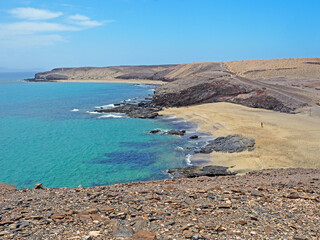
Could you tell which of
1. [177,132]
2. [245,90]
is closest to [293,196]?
[177,132]

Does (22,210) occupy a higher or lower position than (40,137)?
higher

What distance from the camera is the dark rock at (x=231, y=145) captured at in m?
28.2

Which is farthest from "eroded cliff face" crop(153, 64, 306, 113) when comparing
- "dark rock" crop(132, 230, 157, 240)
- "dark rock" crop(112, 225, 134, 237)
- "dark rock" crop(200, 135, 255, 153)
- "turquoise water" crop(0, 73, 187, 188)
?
"dark rock" crop(132, 230, 157, 240)

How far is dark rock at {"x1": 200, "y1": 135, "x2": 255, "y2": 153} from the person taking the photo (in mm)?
28161

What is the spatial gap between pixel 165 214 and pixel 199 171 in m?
13.9

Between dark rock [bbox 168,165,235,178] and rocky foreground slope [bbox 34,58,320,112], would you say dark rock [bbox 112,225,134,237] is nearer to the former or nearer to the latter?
dark rock [bbox 168,165,235,178]

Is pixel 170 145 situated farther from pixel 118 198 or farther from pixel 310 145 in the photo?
pixel 118 198

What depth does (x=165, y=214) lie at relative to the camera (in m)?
9.35

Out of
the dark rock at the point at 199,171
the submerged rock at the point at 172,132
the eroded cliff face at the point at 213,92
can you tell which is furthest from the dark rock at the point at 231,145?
the eroded cliff face at the point at 213,92

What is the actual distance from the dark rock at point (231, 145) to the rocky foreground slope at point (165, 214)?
15.4 meters

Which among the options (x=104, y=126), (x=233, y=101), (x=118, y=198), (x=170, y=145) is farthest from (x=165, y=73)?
(x=118, y=198)

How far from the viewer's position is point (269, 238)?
782cm

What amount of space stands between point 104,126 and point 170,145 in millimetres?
14711

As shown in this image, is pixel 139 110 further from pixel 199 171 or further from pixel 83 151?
pixel 199 171
